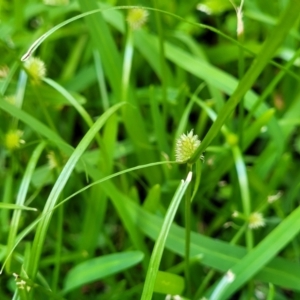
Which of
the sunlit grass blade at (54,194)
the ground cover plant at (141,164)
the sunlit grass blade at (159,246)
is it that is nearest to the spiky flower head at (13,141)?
the ground cover plant at (141,164)

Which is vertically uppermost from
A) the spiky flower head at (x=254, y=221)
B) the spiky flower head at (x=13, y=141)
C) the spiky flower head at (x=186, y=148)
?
the spiky flower head at (x=186, y=148)

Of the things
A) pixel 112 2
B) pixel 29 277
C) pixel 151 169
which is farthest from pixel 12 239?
pixel 112 2

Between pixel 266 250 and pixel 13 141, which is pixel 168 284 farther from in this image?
pixel 13 141

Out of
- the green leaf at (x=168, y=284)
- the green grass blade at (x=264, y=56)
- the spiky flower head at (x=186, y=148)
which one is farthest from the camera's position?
the green leaf at (x=168, y=284)

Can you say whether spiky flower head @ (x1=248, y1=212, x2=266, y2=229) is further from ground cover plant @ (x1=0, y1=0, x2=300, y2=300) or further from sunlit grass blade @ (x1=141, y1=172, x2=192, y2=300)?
sunlit grass blade @ (x1=141, y1=172, x2=192, y2=300)

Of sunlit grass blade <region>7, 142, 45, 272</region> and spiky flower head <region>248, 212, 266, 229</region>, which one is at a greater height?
spiky flower head <region>248, 212, 266, 229</region>

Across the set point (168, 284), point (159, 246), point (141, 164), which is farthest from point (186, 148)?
point (141, 164)

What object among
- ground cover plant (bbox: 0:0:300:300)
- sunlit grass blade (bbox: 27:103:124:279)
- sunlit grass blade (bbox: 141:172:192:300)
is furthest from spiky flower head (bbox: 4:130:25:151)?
sunlit grass blade (bbox: 141:172:192:300)

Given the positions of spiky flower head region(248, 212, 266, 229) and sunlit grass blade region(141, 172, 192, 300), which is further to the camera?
spiky flower head region(248, 212, 266, 229)

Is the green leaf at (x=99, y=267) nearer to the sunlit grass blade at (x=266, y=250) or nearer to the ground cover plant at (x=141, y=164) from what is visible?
the ground cover plant at (x=141, y=164)
